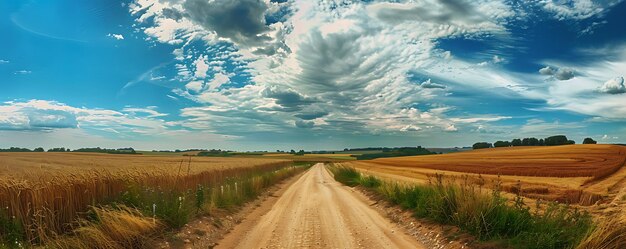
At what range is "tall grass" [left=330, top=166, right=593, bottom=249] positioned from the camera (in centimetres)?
850

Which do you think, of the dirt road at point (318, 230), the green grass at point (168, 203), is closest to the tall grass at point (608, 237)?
the dirt road at point (318, 230)

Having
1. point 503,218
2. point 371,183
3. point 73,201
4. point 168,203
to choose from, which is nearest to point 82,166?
point 168,203

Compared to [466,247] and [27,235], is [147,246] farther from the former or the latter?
[466,247]

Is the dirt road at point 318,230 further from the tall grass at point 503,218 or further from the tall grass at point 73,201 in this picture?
the tall grass at point 73,201

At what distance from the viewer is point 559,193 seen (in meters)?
22.4

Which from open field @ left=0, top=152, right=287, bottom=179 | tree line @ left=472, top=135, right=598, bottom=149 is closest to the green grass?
open field @ left=0, top=152, right=287, bottom=179

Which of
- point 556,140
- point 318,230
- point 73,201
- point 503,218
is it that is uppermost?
point 556,140

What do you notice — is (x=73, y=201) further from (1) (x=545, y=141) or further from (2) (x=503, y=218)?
(1) (x=545, y=141)

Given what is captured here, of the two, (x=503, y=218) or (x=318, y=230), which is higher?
(x=503, y=218)

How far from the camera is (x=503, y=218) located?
10344 mm

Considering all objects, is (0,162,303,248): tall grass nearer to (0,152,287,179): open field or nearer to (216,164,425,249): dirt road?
(0,152,287,179): open field

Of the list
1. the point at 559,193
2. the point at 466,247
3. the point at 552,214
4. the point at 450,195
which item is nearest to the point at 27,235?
the point at 466,247

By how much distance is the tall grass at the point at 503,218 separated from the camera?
27.9 ft

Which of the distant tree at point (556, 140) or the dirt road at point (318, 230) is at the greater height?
the distant tree at point (556, 140)
